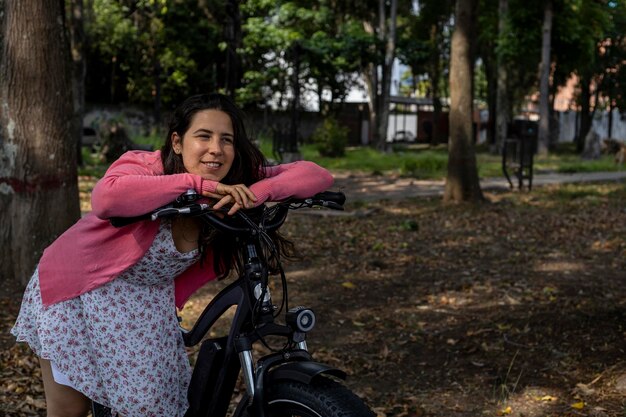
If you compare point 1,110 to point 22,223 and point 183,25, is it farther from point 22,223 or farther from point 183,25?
point 183,25

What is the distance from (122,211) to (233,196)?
0.34 m

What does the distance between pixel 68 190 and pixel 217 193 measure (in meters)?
4.33

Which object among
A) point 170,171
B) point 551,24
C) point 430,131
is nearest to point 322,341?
point 170,171

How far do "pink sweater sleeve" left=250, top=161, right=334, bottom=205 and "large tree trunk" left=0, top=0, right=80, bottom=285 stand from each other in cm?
399

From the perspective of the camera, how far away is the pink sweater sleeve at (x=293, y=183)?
8.90 feet

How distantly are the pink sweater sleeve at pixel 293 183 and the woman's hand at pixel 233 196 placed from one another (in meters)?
0.04

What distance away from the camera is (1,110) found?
644cm

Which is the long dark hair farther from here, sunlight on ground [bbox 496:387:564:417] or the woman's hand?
sunlight on ground [bbox 496:387:564:417]

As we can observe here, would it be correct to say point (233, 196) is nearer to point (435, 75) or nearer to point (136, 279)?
point (136, 279)

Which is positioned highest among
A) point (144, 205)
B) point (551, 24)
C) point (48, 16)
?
point (551, 24)

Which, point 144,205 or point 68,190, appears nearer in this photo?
point 144,205

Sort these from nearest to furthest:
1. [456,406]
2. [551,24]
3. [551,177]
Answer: [456,406] < [551,177] < [551,24]

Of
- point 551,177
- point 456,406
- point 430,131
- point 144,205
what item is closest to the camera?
point 144,205

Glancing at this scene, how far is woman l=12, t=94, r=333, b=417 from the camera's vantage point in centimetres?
281
